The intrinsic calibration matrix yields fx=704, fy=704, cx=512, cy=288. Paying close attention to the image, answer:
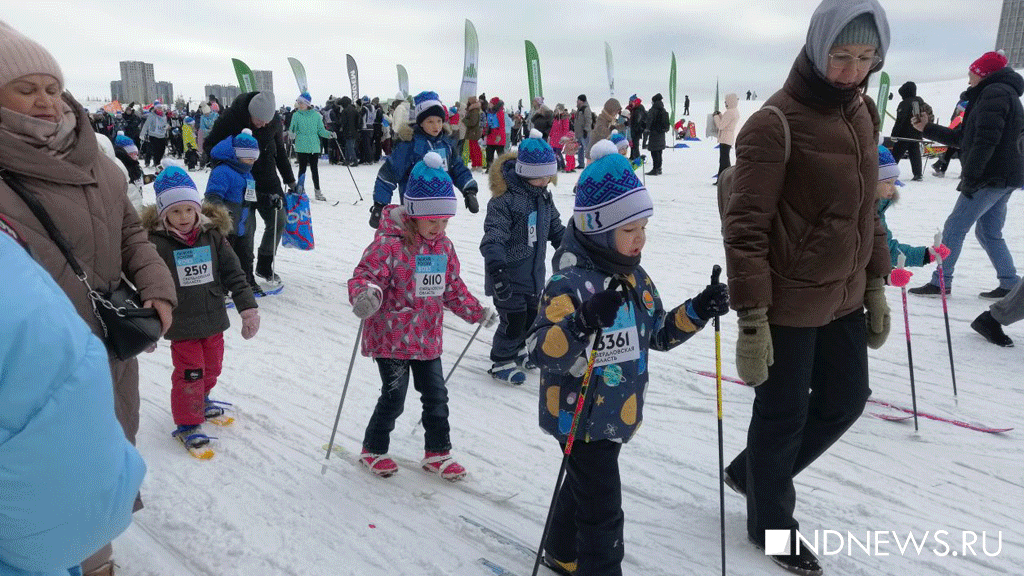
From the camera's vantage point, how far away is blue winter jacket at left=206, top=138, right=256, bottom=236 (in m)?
6.37

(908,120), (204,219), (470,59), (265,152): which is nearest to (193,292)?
(204,219)

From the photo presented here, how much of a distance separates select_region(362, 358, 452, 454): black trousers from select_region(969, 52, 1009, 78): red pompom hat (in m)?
5.56

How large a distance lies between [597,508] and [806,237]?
4.28 feet

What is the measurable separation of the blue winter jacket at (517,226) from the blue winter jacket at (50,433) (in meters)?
3.57

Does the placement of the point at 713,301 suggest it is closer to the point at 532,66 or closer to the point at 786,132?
the point at 786,132

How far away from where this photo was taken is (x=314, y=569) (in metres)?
2.93

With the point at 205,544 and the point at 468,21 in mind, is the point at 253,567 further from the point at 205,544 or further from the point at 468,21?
the point at 468,21

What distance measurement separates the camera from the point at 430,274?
11.7 feet

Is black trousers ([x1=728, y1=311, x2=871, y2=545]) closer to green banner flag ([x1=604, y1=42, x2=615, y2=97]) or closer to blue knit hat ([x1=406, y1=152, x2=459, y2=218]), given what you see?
blue knit hat ([x1=406, y1=152, x2=459, y2=218])

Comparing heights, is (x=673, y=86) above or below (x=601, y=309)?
above

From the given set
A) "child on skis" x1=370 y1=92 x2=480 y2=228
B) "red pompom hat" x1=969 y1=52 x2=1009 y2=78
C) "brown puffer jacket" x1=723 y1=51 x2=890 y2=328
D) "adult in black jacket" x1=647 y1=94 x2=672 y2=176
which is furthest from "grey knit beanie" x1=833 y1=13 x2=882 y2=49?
"adult in black jacket" x1=647 y1=94 x2=672 y2=176

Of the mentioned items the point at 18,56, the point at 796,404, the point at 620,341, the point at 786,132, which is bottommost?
the point at 796,404

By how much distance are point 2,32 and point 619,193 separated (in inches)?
78.0

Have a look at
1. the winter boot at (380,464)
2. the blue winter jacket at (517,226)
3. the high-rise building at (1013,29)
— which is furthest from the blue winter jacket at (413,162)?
the high-rise building at (1013,29)
